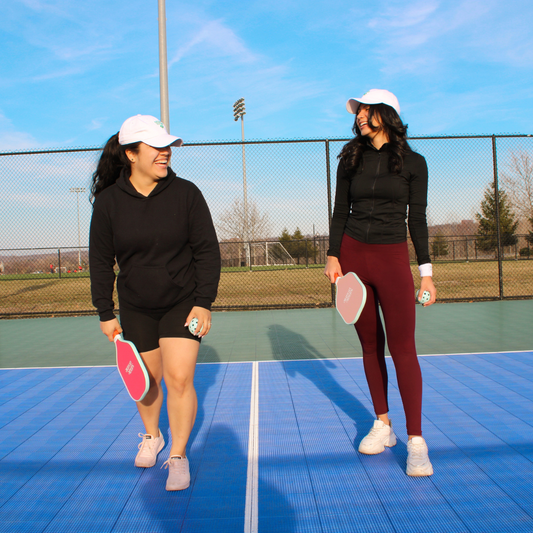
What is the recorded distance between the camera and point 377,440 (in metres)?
2.49

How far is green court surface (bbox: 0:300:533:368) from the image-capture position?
195 inches

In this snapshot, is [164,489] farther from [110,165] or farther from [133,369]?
[110,165]

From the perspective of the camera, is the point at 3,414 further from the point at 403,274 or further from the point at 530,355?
the point at 530,355

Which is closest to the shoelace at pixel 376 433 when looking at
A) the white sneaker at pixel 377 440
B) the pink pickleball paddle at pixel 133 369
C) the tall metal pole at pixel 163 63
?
the white sneaker at pixel 377 440

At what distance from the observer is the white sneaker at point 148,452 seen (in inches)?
95.8

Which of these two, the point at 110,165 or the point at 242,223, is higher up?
Result: the point at 242,223

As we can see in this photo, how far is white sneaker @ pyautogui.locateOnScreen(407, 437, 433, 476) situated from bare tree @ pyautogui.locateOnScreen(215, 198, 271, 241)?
10910 mm

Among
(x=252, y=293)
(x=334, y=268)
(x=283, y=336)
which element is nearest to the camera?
(x=334, y=268)

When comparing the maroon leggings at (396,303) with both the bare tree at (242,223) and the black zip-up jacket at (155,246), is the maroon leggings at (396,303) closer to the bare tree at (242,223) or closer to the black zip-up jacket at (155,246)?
the black zip-up jacket at (155,246)

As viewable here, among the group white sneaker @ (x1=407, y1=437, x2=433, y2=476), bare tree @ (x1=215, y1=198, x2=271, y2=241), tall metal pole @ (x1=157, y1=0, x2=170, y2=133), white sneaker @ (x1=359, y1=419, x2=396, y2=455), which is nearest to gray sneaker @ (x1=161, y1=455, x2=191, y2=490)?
white sneaker @ (x1=359, y1=419, x2=396, y2=455)

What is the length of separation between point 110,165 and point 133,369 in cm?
105

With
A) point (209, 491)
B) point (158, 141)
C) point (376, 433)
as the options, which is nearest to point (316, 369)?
point (376, 433)

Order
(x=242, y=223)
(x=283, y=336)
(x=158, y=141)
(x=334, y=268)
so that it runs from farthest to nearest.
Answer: (x=242, y=223) → (x=283, y=336) → (x=334, y=268) → (x=158, y=141)

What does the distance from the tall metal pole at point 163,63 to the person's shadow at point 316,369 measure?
12.1 feet
